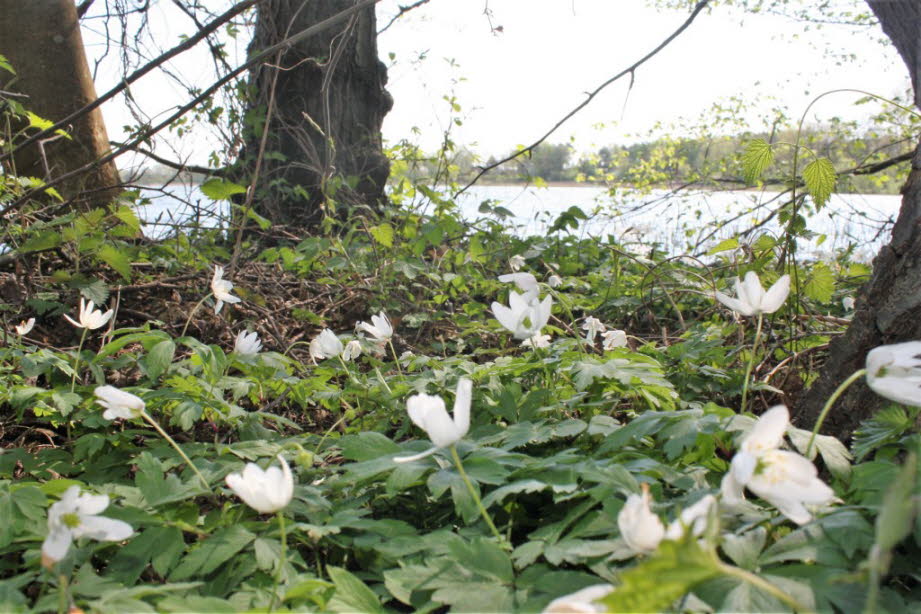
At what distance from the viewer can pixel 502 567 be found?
1.09 metres

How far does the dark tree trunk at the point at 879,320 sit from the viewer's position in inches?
64.7

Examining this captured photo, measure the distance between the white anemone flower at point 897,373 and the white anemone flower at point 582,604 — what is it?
655 millimetres

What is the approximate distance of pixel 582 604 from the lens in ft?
2.55

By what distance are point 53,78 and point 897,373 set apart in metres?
4.76

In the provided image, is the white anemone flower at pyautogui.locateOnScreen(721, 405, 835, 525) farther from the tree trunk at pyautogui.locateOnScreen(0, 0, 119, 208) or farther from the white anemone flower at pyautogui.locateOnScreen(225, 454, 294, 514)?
the tree trunk at pyautogui.locateOnScreen(0, 0, 119, 208)

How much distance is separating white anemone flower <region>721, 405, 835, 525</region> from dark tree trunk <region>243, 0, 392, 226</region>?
4.70 metres

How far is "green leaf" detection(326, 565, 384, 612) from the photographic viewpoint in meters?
1.07

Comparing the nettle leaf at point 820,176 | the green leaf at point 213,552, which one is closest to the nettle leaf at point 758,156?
the nettle leaf at point 820,176

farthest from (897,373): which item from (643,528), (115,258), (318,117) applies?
(318,117)

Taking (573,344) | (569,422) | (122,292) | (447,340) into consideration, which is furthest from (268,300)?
(569,422)

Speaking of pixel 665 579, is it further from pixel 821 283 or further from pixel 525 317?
pixel 821 283

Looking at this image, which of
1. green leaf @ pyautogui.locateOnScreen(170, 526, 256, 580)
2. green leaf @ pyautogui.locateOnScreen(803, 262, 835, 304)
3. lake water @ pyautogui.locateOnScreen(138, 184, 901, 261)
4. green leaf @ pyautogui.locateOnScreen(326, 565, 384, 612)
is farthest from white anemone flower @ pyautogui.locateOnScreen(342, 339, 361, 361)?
lake water @ pyautogui.locateOnScreen(138, 184, 901, 261)

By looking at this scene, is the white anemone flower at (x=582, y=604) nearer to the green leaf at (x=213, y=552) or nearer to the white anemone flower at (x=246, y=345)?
the green leaf at (x=213, y=552)

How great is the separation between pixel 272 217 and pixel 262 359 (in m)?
3.47
